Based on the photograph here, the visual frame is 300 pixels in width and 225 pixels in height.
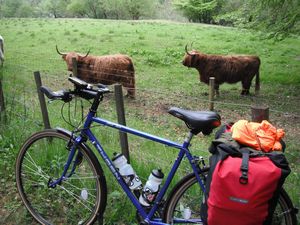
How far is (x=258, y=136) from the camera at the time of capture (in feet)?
8.31

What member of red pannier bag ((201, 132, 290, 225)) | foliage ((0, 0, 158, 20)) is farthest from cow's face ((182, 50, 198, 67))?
foliage ((0, 0, 158, 20))

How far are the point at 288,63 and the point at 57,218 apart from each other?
1341 centimetres

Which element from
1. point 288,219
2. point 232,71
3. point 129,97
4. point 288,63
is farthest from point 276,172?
point 288,63

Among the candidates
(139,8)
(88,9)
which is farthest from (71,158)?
(88,9)

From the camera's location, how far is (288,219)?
2750 mm

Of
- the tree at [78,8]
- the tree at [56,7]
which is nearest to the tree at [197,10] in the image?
the tree at [78,8]

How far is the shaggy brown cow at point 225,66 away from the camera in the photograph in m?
11.9

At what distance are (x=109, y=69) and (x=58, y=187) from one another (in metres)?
7.33

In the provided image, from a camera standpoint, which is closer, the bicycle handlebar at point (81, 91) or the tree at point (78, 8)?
the bicycle handlebar at point (81, 91)

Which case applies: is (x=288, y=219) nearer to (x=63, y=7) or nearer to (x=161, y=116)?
(x=161, y=116)

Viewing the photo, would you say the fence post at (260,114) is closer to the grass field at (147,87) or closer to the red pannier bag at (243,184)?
the grass field at (147,87)

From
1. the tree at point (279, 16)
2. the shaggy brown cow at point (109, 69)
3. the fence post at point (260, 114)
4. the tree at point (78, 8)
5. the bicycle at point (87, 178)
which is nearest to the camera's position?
A: the bicycle at point (87, 178)

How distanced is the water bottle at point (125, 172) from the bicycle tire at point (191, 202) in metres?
0.39

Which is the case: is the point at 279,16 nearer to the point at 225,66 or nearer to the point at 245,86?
the point at 225,66
